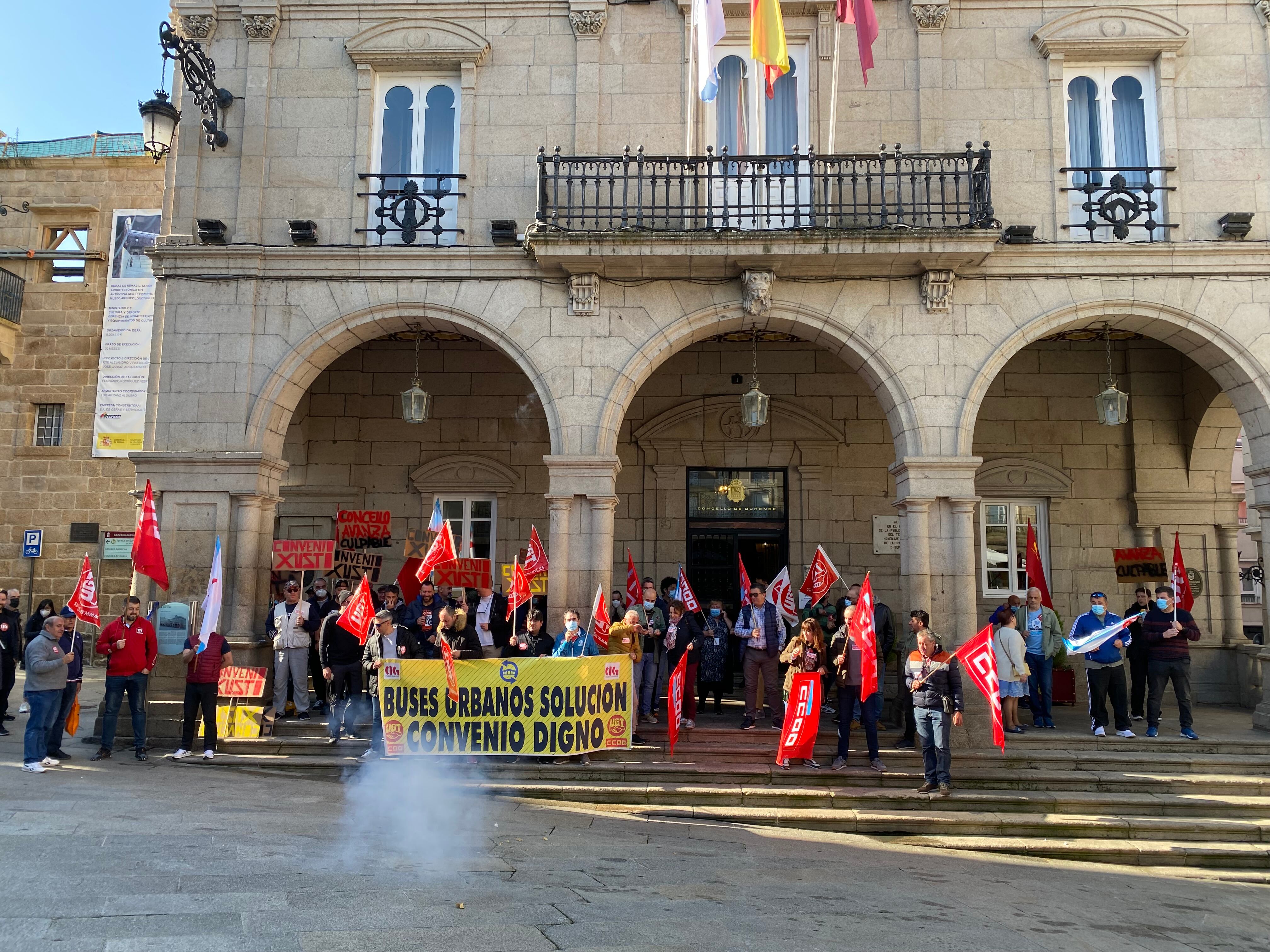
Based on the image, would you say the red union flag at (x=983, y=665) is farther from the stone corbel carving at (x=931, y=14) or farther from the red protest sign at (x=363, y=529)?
the red protest sign at (x=363, y=529)

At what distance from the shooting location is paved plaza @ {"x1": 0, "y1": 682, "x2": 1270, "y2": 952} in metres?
5.14

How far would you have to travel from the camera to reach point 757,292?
1102 cm

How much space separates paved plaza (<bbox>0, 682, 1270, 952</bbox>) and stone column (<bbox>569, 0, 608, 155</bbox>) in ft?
27.1

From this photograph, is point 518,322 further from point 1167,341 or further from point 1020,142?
point 1167,341

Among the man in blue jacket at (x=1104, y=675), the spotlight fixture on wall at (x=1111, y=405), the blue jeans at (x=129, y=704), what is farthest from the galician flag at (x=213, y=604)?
the spotlight fixture on wall at (x=1111, y=405)

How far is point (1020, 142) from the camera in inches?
456

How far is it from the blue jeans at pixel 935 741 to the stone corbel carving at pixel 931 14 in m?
8.61

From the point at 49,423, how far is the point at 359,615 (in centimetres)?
1395

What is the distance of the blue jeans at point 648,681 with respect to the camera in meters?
10.9

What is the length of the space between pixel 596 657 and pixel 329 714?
339cm

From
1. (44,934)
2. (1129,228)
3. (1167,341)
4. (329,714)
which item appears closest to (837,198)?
(1129,228)

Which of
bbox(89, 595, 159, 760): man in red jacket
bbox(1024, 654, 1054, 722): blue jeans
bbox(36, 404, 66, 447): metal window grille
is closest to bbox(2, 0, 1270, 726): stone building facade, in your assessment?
bbox(89, 595, 159, 760): man in red jacket

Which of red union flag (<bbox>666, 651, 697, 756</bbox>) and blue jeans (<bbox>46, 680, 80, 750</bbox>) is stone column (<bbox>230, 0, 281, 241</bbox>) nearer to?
blue jeans (<bbox>46, 680, 80, 750</bbox>)

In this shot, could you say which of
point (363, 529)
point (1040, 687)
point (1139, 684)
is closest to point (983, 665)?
point (1040, 687)
